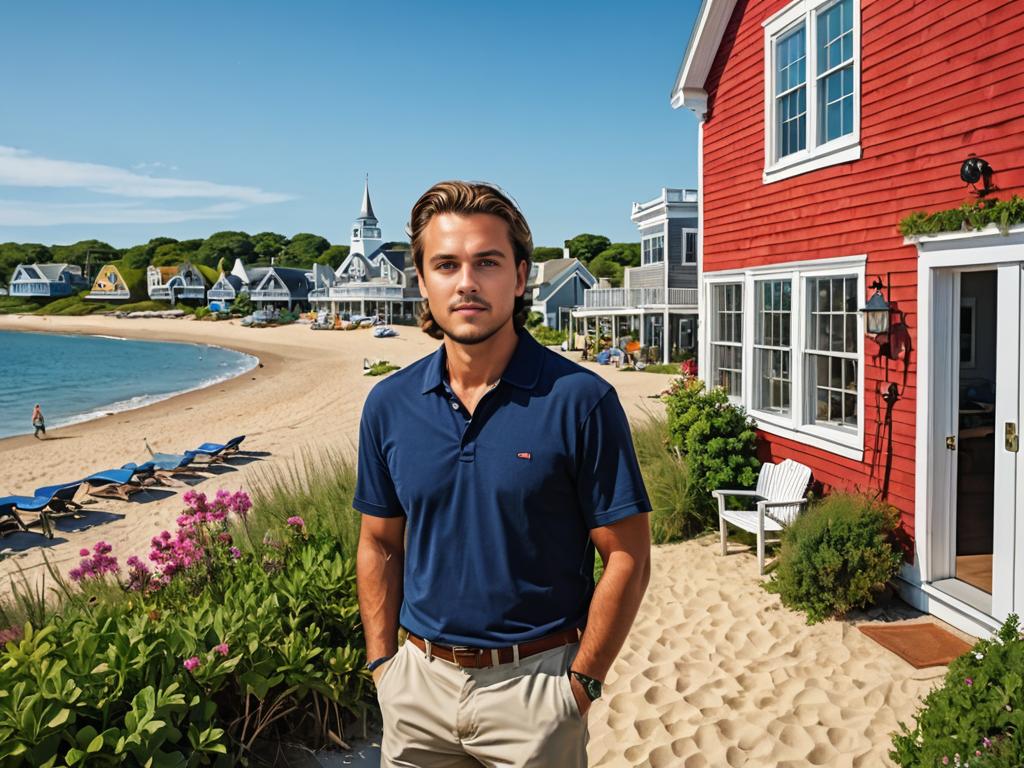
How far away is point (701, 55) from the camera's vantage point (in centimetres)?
997

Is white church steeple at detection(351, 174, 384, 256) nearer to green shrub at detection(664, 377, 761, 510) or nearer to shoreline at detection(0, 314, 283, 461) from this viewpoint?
shoreline at detection(0, 314, 283, 461)

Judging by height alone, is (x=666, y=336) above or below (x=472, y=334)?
below

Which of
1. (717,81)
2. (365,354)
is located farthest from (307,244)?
(717,81)

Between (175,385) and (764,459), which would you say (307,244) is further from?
(764,459)

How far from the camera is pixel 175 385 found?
3972 centimetres

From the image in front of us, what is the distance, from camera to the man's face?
216 cm

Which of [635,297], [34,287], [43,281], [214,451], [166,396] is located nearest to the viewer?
[214,451]

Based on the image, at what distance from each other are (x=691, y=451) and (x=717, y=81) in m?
4.78

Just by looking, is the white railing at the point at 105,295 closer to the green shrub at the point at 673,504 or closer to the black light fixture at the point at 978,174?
the green shrub at the point at 673,504

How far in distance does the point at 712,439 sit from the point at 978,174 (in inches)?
156

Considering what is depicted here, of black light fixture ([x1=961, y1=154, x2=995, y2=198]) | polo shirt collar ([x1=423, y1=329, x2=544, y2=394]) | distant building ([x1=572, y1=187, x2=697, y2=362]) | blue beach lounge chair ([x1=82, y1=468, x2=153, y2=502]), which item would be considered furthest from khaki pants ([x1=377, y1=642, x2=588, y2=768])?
distant building ([x1=572, y1=187, x2=697, y2=362])

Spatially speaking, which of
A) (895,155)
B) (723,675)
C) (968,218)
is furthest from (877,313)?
(723,675)

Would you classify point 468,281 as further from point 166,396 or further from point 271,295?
point 271,295

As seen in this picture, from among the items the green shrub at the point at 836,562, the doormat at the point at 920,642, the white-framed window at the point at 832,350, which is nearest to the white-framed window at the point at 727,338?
the white-framed window at the point at 832,350
